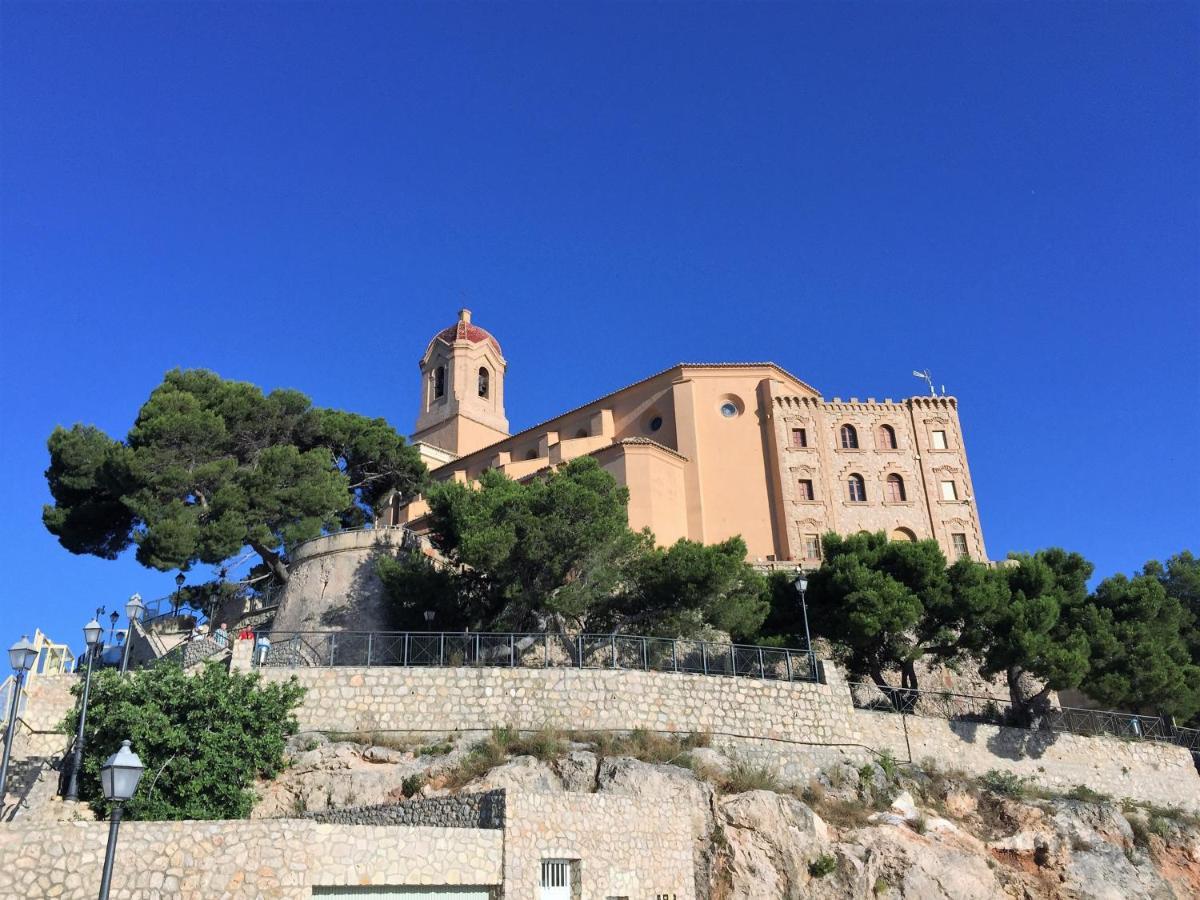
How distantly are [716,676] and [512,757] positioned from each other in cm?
578

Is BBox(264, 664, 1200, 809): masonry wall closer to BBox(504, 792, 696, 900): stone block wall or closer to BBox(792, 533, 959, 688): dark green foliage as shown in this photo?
BBox(792, 533, 959, 688): dark green foliage

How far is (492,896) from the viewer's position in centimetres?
1515

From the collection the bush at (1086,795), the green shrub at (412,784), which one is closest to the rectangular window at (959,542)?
the bush at (1086,795)

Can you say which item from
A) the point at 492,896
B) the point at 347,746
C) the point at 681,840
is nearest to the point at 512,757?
the point at 347,746

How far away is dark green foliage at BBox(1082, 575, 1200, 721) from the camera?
3077 centimetres

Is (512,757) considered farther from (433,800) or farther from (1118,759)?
(1118,759)

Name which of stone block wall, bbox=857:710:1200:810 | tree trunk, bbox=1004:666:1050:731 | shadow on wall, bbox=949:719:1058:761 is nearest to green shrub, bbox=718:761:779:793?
stone block wall, bbox=857:710:1200:810

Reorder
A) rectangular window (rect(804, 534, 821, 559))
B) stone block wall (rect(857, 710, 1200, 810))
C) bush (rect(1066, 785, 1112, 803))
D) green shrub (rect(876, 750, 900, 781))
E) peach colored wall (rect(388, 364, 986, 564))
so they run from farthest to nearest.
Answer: peach colored wall (rect(388, 364, 986, 564)) → rectangular window (rect(804, 534, 821, 559)) → bush (rect(1066, 785, 1112, 803)) → stone block wall (rect(857, 710, 1200, 810)) → green shrub (rect(876, 750, 900, 781))

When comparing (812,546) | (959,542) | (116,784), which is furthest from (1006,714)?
(116,784)

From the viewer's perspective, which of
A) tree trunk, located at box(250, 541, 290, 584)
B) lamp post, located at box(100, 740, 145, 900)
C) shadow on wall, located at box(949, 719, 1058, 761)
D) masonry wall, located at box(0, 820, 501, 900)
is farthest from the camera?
tree trunk, located at box(250, 541, 290, 584)

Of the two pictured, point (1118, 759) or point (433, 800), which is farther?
point (1118, 759)

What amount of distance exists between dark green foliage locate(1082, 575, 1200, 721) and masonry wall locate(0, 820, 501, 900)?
74.4 feet

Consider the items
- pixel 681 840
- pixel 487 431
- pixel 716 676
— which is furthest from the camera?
pixel 487 431

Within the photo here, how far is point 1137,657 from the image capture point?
31094 millimetres
